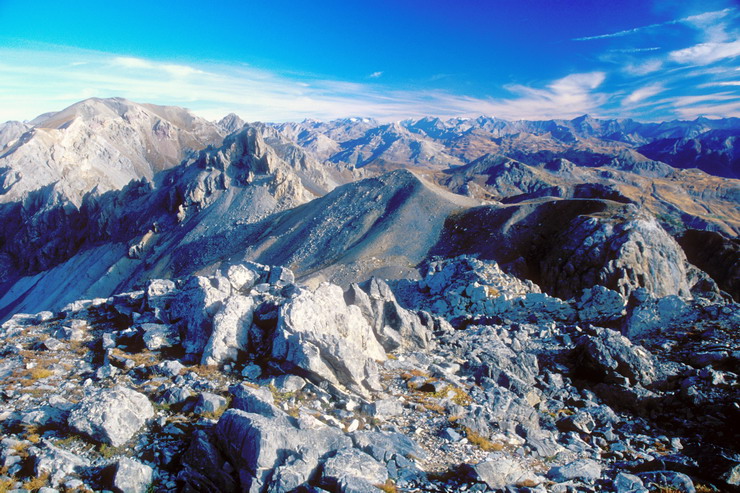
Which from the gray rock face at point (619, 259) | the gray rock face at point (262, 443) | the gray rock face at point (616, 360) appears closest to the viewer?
the gray rock face at point (262, 443)

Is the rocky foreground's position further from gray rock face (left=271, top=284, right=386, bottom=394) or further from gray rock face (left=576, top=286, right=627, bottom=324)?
gray rock face (left=576, top=286, right=627, bottom=324)

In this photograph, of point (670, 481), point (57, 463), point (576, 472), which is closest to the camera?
point (57, 463)

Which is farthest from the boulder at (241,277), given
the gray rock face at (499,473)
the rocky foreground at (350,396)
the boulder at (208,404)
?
the gray rock face at (499,473)

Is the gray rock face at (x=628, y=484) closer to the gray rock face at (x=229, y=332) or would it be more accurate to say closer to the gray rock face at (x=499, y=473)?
the gray rock face at (x=499, y=473)

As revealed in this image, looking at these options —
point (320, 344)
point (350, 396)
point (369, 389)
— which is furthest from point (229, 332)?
point (369, 389)

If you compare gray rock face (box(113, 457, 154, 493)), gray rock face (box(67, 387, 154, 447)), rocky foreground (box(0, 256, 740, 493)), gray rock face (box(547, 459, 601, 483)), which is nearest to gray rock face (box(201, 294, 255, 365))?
rocky foreground (box(0, 256, 740, 493))

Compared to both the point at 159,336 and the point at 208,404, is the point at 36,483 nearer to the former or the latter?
the point at 208,404

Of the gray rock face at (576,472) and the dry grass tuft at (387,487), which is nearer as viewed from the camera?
the dry grass tuft at (387,487)
